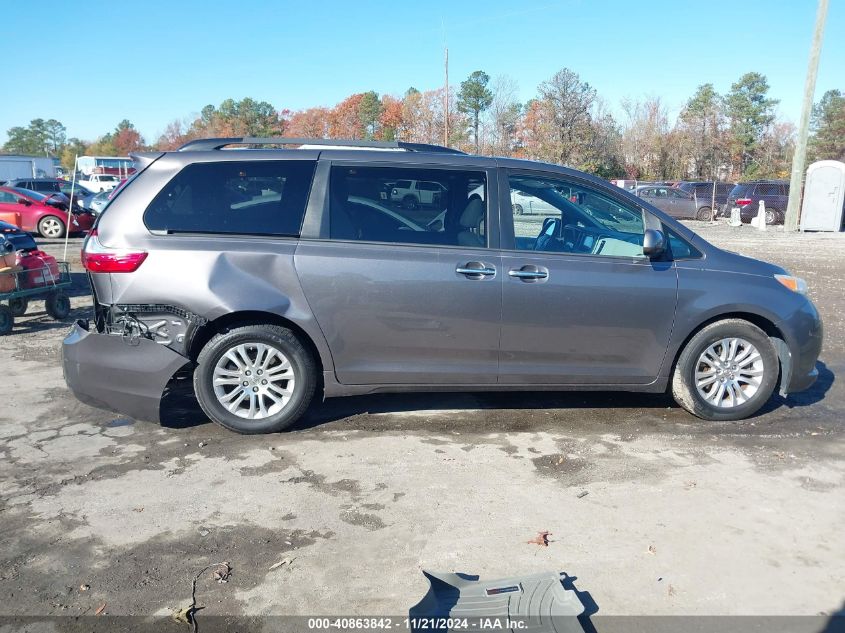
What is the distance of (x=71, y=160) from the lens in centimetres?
Result: 10206

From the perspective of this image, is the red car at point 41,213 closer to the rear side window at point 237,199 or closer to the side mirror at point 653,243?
the rear side window at point 237,199

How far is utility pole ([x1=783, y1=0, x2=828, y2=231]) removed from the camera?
2250 cm

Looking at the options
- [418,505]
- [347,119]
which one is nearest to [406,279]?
[418,505]

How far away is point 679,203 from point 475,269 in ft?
93.2

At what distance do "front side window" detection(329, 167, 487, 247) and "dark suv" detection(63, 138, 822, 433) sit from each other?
0.01 meters

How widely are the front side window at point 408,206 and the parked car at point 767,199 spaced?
26.4m

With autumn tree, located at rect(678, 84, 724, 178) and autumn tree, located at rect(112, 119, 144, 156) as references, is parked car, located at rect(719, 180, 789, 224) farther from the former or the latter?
autumn tree, located at rect(112, 119, 144, 156)

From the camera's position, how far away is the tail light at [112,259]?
4781 millimetres

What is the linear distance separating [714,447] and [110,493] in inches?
155

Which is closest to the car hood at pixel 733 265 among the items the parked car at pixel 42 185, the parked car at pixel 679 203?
the parked car at pixel 42 185

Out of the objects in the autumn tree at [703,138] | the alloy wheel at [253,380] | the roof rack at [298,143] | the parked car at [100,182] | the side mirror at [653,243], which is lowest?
the alloy wheel at [253,380]

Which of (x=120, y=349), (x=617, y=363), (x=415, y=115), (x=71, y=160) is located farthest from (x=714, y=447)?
(x=71, y=160)

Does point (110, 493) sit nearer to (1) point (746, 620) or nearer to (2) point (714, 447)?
(1) point (746, 620)

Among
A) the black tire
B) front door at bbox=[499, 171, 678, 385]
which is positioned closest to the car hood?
front door at bbox=[499, 171, 678, 385]
